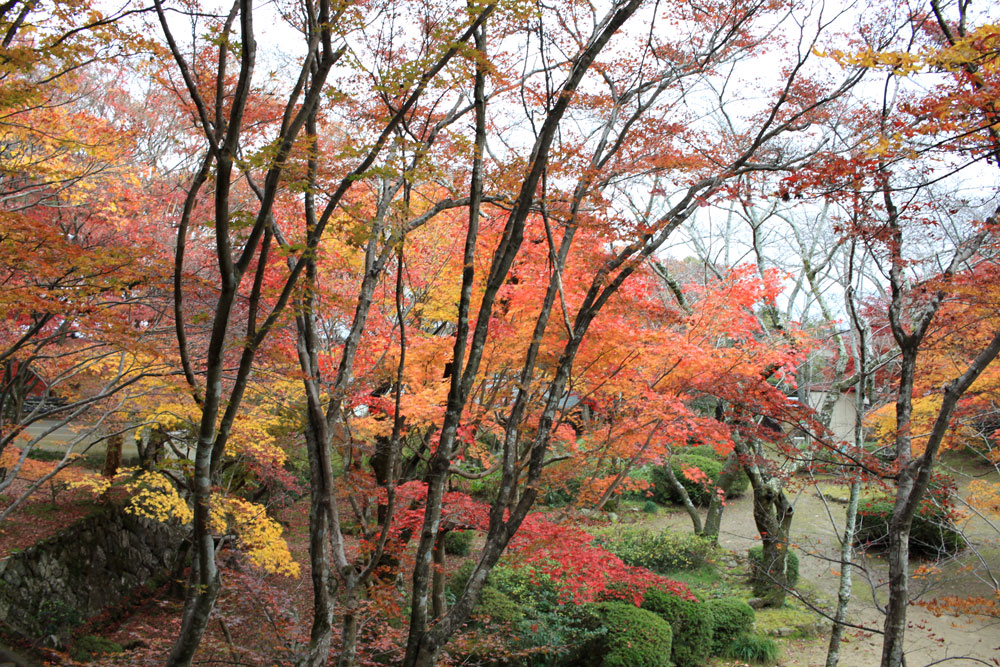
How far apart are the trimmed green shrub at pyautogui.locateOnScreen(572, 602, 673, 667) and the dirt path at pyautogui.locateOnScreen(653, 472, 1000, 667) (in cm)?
196

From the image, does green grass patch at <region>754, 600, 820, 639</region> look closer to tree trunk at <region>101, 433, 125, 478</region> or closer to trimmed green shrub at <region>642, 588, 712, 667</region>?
trimmed green shrub at <region>642, 588, 712, 667</region>

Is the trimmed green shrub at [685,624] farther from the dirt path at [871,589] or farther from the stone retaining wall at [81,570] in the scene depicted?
the stone retaining wall at [81,570]

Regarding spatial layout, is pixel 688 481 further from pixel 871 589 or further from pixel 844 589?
pixel 844 589

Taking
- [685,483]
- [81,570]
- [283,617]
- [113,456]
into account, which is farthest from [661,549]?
[113,456]

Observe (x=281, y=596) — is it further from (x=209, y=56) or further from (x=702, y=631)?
(x=209, y=56)

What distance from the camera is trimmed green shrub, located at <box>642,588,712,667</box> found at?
9234 millimetres

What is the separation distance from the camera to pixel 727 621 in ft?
32.5

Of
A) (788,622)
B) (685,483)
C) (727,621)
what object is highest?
(685,483)

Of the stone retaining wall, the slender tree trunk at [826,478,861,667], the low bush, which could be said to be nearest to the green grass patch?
the slender tree trunk at [826,478,861,667]

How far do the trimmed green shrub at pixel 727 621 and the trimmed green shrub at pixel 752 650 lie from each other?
3.4 inches

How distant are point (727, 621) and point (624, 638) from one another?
2756 mm

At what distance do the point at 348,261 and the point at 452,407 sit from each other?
3348mm

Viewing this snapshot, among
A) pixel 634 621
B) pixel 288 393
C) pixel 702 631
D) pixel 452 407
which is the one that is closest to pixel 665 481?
pixel 702 631

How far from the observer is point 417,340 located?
8.52m
